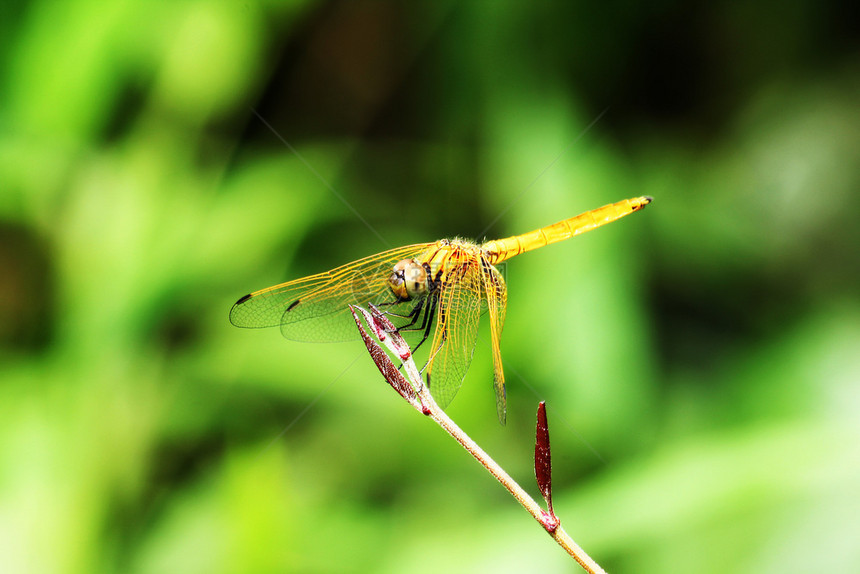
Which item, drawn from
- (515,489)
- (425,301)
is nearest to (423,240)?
(425,301)

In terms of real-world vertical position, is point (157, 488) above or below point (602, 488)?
above

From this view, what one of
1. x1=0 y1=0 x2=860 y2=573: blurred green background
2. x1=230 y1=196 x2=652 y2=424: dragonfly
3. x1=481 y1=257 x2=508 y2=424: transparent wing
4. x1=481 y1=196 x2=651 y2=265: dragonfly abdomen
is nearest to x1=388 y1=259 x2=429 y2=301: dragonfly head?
x1=230 y1=196 x2=652 y2=424: dragonfly

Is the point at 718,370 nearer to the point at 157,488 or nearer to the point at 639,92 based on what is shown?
the point at 639,92

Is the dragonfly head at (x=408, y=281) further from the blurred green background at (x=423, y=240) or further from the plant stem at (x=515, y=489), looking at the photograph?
the plant stem at (x=515, y=489)

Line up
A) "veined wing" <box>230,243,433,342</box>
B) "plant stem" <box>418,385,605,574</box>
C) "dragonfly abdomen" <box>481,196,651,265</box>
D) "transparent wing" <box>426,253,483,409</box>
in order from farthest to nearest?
"dragonfly abdomen" <box>481,196,651,265</box> < "veined wing" <box>230,243,433,342</box> < "transparent wing" <box>426,253,483,409</box> < "plant stem" <box>418,385,605,574</box>

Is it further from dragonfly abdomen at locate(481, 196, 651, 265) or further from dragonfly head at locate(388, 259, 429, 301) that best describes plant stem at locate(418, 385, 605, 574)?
dragonfly abdomen at locate(481, 196, 651, 265)

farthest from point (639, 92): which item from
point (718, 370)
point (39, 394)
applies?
point (39, 394)

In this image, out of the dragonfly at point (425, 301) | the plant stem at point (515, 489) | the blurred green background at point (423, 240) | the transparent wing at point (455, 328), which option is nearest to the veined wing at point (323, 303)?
the dragonfly at point (425, 301)
